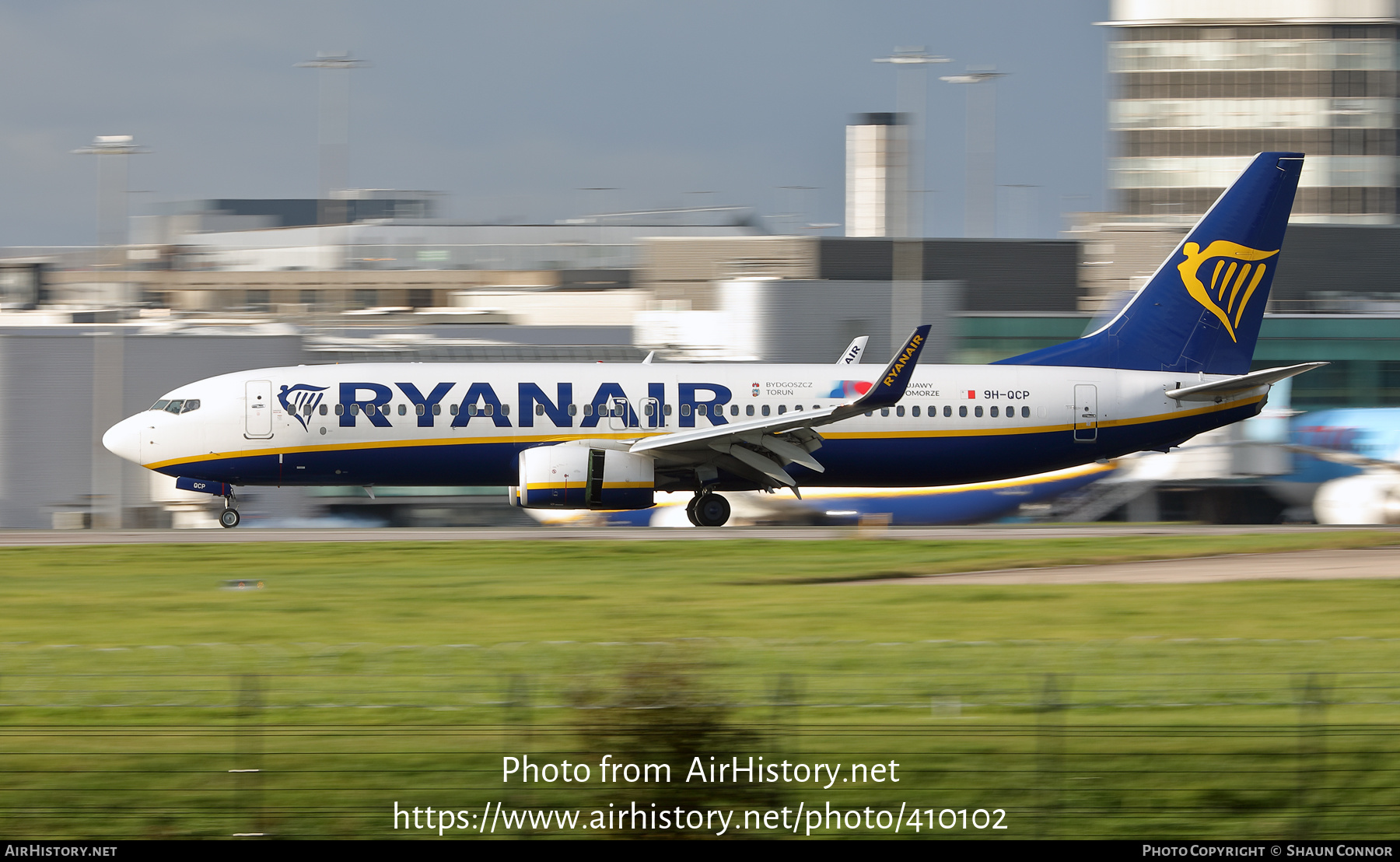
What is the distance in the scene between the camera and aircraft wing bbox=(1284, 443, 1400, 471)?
4775cm

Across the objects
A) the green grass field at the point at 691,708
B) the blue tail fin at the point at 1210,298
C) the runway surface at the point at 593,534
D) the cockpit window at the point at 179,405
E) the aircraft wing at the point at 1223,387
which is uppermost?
the blue tail fin at the point at 1210,298

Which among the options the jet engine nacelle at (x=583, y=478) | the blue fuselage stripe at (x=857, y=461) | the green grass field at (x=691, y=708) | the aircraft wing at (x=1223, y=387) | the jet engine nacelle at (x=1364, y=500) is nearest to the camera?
the green grass field at (x=691, y=708)

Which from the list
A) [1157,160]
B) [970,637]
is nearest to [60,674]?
[970,637]

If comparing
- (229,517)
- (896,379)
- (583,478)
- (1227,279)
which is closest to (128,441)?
(229,517)

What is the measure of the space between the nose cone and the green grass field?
11959 millimetres

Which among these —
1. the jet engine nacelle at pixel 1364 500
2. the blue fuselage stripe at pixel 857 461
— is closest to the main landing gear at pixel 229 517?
the blue fuselage stripe at pixel 857 461

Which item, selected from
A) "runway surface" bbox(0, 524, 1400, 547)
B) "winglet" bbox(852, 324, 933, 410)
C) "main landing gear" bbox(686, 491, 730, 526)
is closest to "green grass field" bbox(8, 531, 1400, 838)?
"runway surface" bbox(0, 524, 1400, 547)

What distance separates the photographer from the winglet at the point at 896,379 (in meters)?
31.0

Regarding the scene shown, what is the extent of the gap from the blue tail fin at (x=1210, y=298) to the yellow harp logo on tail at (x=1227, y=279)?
0.02 metres

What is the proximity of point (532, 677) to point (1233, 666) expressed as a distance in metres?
7.47

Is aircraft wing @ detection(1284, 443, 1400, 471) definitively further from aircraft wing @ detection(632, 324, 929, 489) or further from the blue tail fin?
aircraft wing @ detection(632, 324, 929, 489)

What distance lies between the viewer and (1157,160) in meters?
129

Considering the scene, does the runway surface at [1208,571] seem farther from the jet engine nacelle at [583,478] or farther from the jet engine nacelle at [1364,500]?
the jet engine nacelle at [1364,500]
